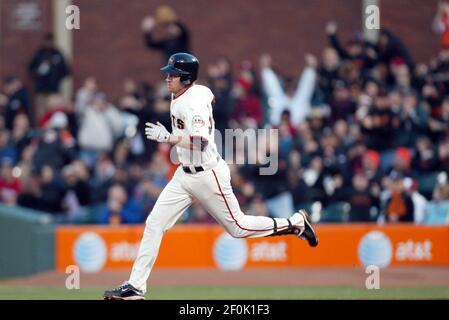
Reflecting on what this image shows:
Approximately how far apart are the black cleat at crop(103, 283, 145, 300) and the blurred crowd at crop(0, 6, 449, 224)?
5.71 metres

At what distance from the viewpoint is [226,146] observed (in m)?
16.3

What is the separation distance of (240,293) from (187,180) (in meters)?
2.75

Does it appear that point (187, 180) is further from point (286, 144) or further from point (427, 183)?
point (286, 144)

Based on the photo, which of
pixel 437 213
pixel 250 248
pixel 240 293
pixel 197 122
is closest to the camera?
pixel 197 122

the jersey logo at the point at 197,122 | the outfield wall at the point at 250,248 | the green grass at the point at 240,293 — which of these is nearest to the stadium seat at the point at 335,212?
the outfield wall at the point at 250,248

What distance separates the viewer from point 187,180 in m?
9.82

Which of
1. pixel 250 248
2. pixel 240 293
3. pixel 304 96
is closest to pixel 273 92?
pixel 304 96

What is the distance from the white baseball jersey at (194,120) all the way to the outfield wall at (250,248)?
5.36 m

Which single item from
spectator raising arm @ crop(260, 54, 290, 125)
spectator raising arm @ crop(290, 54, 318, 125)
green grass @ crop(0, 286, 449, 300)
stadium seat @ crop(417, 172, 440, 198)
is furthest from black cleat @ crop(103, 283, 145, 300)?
spectator raising arm @ crop(290, 54, 318, 125)

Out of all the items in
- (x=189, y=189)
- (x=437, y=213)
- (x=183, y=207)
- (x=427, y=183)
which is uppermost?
(x=427, y=183)

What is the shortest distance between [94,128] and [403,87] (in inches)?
194

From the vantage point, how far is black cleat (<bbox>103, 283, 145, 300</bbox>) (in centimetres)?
959

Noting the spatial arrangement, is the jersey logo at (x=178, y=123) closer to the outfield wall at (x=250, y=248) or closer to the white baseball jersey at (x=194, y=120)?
the white baseball jersey at (x=194, y=120)

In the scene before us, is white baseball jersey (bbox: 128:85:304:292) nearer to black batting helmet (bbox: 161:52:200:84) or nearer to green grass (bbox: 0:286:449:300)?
black batting helmet (bbox: 161:52:200:84)
